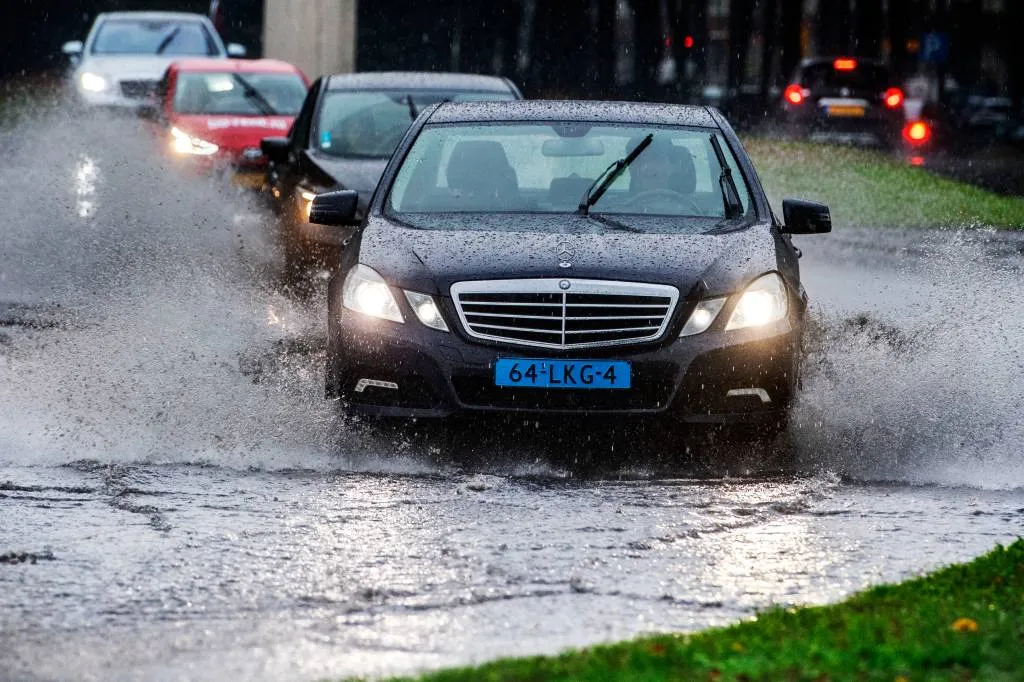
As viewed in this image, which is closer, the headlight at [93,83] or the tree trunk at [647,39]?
the headlight at [93,83]

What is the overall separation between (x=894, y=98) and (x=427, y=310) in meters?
22.4

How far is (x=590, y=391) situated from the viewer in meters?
7.79

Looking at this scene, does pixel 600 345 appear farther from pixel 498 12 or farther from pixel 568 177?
pixel 498 12

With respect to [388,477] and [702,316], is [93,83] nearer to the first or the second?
[388,477]

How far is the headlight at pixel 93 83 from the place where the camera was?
24.8 m

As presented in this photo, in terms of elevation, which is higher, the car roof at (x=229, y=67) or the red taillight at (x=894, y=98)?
the car roof at (x=229, y=67)

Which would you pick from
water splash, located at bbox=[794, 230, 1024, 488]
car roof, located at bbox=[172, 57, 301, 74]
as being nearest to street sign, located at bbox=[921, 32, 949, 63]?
car roof, located at bbox=[172, 57, 301, 74]

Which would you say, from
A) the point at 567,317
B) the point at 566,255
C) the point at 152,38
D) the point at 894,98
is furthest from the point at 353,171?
the point at 894,98

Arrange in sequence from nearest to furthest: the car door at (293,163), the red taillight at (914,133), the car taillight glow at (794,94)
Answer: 1. the car door at (293,163)
2. the red taillight at (914,133)
3. the car taillight glow at (794,94)

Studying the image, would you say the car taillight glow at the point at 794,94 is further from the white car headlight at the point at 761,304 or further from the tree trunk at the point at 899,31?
the white car headlight at the point at 761,304

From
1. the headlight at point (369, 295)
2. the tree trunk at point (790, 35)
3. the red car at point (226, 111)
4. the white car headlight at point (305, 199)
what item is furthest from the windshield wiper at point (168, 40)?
the tree trunk at point (790, 35)

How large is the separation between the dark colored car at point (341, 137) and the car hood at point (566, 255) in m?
4.10

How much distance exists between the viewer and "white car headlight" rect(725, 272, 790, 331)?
7.92m

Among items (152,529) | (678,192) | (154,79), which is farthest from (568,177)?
(154,79)
